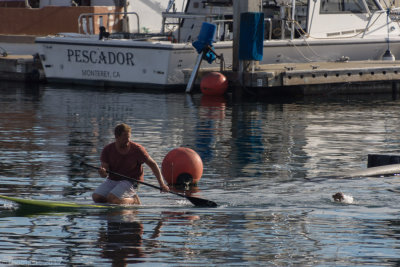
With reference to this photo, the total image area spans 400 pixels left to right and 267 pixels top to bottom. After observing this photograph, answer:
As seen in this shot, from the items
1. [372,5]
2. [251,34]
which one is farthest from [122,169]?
[372,5]

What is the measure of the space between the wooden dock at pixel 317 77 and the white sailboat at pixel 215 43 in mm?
615

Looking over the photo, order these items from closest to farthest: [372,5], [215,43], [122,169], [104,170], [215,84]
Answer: [104,170]
[122,169]
[215,84]
[215,43]
[372,5]

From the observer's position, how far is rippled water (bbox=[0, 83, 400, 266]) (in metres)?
8.74

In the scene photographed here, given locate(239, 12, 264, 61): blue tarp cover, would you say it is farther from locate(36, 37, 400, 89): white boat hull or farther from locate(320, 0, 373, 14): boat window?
locate(320, 0, 373, 14): boat window

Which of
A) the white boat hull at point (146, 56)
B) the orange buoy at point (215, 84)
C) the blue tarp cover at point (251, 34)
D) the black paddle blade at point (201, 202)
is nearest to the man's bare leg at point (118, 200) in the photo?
the black paddle blade at point (201, 202)

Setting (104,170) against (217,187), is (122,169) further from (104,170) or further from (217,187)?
(217,187)

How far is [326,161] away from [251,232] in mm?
5371

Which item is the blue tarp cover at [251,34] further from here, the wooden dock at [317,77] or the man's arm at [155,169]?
Answer: the man's arm at [155,169]

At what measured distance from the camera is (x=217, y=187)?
12.5 m

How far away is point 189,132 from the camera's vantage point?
59.1 ft

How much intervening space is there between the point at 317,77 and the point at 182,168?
12304 mm

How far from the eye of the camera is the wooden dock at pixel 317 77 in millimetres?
24016

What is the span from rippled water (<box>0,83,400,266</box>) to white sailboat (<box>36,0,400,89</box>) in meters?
2.68

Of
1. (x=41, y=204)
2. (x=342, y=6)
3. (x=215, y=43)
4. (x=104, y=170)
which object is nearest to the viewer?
(x=41, y=204)
